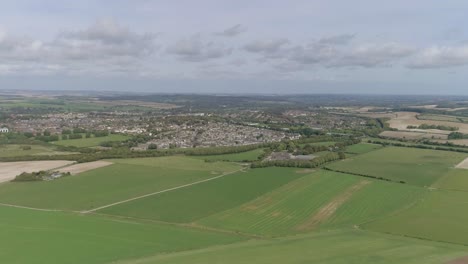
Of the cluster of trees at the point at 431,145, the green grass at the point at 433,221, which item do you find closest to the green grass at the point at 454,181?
the green grass at the point at 433,221

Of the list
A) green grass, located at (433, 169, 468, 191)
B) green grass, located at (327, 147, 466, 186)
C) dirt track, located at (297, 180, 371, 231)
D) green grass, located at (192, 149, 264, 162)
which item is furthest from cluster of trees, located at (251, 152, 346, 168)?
green grass, located at (433, 169, 468, 191)

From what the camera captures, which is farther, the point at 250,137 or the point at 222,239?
the point at 250,137

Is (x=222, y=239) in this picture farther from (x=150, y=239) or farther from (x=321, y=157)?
(x=321, y=157)

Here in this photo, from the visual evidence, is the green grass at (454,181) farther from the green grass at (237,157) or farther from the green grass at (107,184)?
the green grass at (237,157)

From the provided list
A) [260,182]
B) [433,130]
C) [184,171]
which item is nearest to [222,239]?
[260,182]

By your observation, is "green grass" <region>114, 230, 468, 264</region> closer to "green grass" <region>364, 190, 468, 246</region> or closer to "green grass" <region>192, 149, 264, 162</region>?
"green grass" <region>364, 190, 468, 246</region>

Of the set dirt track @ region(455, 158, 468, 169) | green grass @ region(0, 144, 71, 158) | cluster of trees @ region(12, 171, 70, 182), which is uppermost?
dirt track @ region(455, 158, 468, 169)
